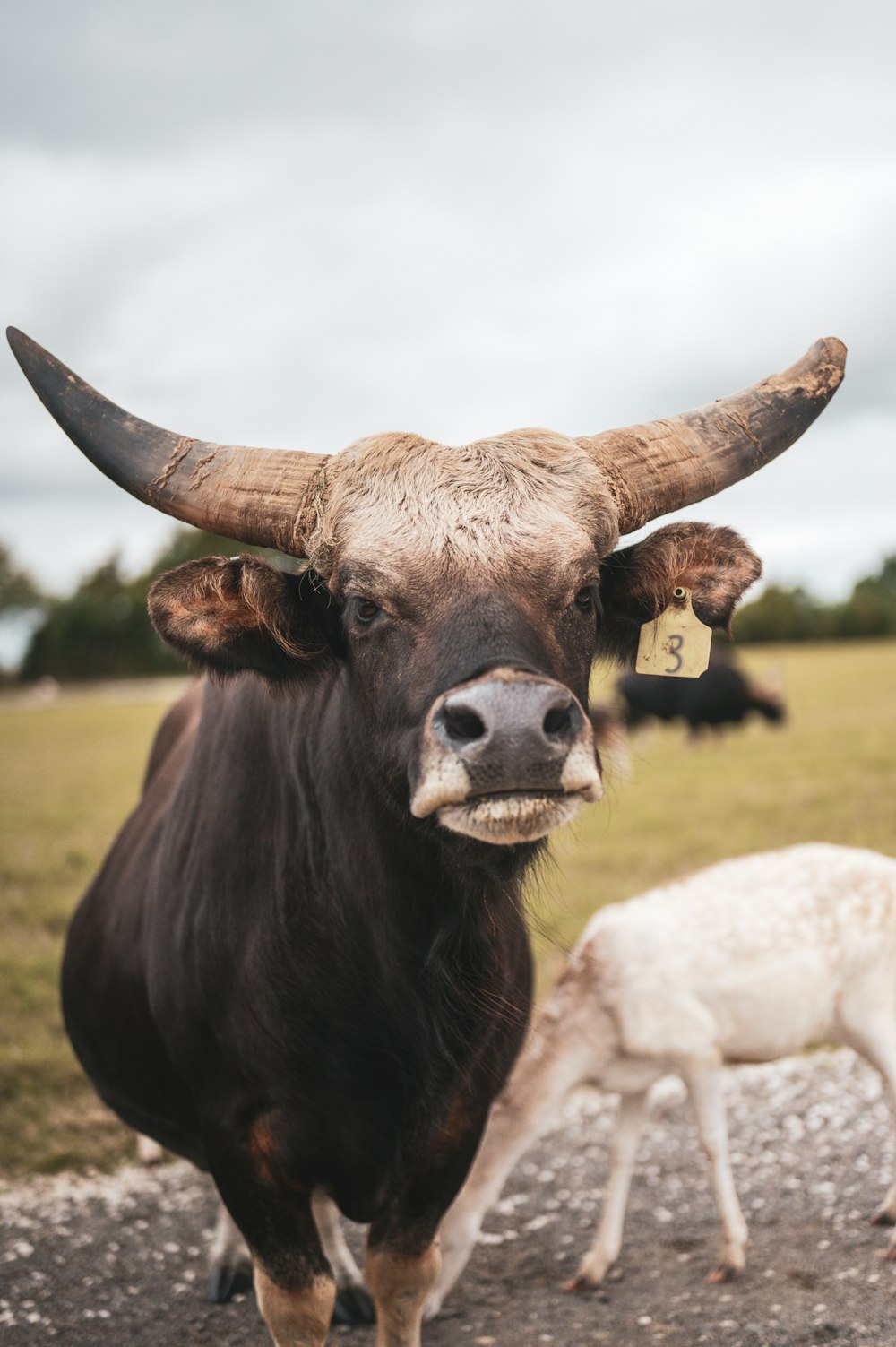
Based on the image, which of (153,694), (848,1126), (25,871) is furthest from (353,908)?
(153,694)

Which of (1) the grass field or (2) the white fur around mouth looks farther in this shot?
(1) the grass field

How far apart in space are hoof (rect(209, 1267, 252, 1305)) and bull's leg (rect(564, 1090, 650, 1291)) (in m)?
1.45

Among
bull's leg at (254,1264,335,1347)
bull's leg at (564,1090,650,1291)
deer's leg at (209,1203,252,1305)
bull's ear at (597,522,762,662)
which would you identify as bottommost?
deer's leg at (209,1203,252,1305)

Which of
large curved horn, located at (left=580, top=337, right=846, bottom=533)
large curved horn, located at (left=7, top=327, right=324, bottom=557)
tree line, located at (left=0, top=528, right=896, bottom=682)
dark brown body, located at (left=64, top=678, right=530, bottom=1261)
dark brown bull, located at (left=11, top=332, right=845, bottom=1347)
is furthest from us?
tree line, located at (left=0, top=528, right=896, bottom=682)

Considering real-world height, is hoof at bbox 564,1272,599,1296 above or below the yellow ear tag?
below

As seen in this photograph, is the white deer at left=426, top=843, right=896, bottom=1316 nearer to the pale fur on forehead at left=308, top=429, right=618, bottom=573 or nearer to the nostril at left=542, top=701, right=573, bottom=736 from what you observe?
the pale fur on forehead at left=308, top=429, right=618, bottom=573

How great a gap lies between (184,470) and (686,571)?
67.8 inches

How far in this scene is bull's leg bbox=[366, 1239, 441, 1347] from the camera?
3984 mm

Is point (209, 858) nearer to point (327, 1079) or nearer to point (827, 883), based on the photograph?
point (327, 1079)

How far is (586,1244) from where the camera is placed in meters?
5.51

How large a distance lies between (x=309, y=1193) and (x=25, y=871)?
11.9m

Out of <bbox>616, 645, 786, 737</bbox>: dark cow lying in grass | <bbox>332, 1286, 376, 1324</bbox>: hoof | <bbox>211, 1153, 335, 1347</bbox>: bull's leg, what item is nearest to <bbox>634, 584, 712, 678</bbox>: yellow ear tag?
<bbox>211, 1153, 335, 1347</bbox>: bull's leg

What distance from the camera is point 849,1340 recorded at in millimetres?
4316

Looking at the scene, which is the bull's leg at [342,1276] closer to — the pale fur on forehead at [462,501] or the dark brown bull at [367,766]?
the dark brown bull at [367,766]
